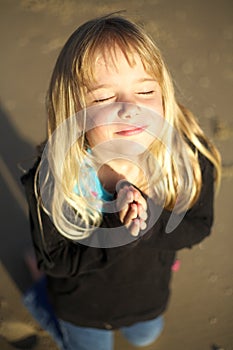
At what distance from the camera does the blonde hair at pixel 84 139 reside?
0.82 meters

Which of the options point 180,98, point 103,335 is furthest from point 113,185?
point 180,98

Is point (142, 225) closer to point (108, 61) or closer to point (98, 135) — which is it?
point (98, 135)

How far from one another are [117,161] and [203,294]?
1.88ft

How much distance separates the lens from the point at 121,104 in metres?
0.82

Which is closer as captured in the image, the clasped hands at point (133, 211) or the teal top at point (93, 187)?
the clasped hands at point (133, 211)

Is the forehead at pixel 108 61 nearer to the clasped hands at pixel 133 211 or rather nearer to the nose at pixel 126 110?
the nose at pixel 126 110

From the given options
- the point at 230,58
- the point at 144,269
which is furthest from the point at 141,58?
the point at 230,58

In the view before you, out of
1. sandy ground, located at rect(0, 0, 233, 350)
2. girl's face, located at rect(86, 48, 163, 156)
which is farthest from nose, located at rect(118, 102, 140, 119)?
sandy ground, located at rect(0, 0, 233, 350)

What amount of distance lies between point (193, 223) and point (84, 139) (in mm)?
323

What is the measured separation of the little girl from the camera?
2.69 feet

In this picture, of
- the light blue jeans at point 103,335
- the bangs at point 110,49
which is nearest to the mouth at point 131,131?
the bangs at point 110,49

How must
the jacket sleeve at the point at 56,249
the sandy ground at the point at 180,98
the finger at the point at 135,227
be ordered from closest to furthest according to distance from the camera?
the finger at the point at 135,227 < the jacket sleeve at the point at 56,249 < the sandy ground at the point at 180,98

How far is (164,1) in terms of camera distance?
2.12m

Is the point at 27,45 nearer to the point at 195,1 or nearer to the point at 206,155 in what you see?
the point at 195,1
